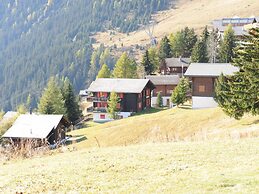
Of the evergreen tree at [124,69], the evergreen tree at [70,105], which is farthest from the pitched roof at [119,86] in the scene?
the evergreen tree at [124,69]

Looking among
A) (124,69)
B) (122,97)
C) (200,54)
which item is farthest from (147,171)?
(124,69)

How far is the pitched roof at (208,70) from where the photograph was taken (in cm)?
6825

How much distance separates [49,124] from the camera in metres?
57.0

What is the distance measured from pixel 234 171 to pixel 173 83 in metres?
73.5

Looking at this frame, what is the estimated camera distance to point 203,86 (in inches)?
2709

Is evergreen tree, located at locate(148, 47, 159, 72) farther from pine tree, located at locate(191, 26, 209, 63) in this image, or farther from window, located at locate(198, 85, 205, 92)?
window, located at locate(198, 85, 205, 92)

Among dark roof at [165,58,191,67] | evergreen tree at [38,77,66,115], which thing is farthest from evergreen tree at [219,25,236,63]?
evergreen tree at [38,77,66,115]

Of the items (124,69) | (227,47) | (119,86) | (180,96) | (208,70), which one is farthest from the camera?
(124,69)

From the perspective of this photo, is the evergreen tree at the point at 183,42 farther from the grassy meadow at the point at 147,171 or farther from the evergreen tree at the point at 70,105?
the grassy meadow at the point at 147,171

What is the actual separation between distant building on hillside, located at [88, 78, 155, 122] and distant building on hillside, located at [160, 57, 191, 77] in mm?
16280

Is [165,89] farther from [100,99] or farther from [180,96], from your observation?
[180,96]

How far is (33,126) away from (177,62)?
156 ft

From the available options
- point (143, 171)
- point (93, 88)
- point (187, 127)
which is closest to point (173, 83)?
point (93, 88)

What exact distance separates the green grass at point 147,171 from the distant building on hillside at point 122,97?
60773mm
